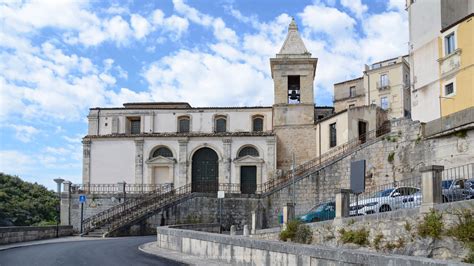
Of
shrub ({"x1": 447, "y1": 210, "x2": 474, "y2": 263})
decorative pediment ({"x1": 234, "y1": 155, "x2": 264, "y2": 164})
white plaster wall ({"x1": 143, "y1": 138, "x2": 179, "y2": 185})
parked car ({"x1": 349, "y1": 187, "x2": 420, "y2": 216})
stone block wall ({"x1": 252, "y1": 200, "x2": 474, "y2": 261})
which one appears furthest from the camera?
white plaster wall ({"x1": 143, "y1": 138, "x2": 179, "y2": 185})

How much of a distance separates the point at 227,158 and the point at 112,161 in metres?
9.93

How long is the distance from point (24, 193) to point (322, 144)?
36.8 metres

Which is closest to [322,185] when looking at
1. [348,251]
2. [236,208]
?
[236,208]

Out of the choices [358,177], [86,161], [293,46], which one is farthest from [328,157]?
[358,177]

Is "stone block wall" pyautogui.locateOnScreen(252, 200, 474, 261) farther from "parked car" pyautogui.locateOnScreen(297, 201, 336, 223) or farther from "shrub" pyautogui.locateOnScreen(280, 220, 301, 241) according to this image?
"parked car" pyautogui.locateOnScreen(297, 201, 336, 223)

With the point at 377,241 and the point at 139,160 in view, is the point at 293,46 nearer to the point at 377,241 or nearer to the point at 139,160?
the point at 139,160

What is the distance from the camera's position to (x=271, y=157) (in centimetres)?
4369

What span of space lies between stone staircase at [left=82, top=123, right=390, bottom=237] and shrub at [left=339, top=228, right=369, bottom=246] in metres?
17.9

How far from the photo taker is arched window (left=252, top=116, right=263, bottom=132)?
1863 inches

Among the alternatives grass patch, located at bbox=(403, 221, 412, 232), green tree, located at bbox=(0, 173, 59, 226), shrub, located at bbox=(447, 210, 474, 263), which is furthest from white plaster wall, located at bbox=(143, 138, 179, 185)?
shrub, located at bbox=(447, 210, 474, 263)

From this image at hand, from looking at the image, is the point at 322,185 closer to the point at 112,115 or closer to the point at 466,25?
the point at 466,25

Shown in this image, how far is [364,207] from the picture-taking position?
19188mm

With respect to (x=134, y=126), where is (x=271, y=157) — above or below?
below

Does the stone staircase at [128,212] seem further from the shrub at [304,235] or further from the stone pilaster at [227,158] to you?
the shrub at [304,235]
